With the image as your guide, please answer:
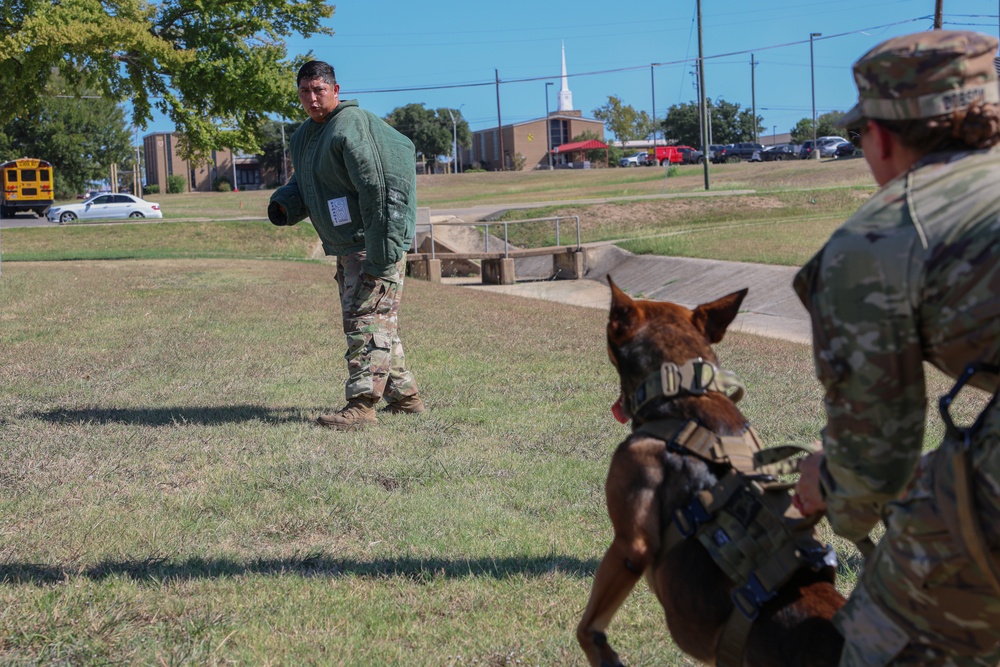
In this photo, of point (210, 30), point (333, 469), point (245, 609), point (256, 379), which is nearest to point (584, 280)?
point (210, 30)

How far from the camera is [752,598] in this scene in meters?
2.15

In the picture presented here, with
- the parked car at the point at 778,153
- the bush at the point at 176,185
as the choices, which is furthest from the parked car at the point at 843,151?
the bush at the point at 176,185

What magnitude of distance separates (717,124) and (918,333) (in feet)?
339

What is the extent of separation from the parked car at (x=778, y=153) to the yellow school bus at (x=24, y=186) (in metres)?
49.7

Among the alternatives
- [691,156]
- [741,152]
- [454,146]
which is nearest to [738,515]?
[741,152]

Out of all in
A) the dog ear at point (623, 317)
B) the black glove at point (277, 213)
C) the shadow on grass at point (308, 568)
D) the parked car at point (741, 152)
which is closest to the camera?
the dog ear at point (623, 317)

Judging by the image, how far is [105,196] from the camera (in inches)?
1825

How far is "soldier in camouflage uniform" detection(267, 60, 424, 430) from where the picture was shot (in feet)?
20.0

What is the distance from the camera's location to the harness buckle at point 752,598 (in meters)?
2.15

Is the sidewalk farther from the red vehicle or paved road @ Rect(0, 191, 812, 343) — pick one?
the red vehicle

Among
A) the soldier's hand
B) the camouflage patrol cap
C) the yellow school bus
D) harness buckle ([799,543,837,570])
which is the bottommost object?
harness buckle ([799,543,837,570])

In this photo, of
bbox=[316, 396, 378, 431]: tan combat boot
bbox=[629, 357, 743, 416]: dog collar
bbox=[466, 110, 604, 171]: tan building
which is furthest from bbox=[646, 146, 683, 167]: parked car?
bbox=[629, 357, 743, 416]: dog collar

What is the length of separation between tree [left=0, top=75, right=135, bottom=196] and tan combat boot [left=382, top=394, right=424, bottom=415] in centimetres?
6213

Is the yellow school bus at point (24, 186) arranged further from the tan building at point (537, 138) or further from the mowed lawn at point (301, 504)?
the tan building at point (537, 138)
